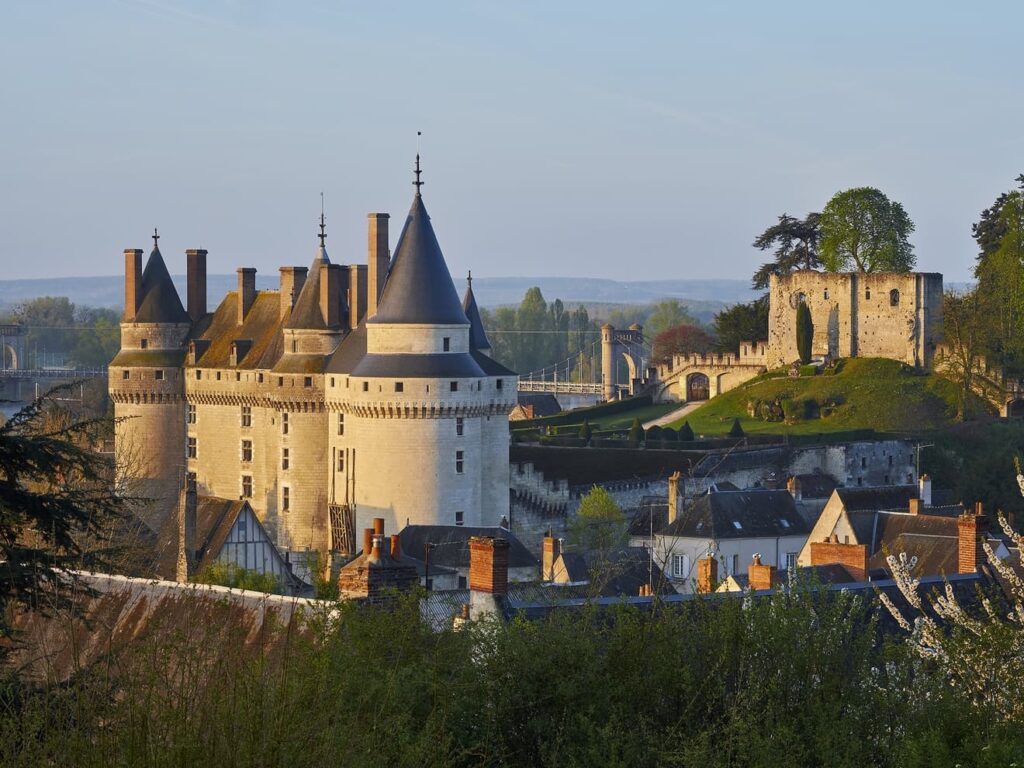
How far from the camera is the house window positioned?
1520 inches

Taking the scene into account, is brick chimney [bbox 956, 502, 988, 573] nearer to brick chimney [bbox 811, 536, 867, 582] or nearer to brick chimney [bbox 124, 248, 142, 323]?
brick chimney [bbox 811, 536, 867, 582]

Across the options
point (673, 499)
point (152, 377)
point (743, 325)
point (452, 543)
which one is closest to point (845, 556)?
point (452, 543)

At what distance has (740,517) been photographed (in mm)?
40625

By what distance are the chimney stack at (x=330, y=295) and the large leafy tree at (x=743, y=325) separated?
103ft

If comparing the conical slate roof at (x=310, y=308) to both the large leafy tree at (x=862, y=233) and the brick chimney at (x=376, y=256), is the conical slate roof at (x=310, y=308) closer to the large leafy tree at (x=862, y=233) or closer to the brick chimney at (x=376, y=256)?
the brick chimney at (x=376, y=256)

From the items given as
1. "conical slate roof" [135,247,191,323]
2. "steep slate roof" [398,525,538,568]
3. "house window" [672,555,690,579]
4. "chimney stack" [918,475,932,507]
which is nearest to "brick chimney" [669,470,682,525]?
"house window" [672,555,690,579]

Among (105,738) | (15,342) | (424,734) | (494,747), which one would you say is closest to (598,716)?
(494,747)

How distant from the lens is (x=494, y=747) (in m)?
14.3

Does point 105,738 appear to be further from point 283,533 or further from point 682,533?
point 283,533

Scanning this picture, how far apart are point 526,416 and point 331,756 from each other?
217 ft

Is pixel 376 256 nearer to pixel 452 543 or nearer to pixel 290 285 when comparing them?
pixel 290 285

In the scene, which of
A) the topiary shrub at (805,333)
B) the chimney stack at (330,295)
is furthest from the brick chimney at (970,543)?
the topiary shrub at (805,333)

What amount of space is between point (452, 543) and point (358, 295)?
9900 mm

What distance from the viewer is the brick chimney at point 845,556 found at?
30.3 m
